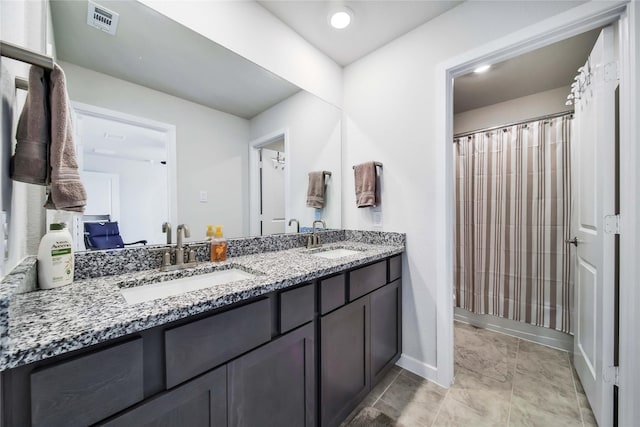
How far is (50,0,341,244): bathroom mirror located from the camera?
103cm

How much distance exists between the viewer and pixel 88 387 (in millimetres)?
568

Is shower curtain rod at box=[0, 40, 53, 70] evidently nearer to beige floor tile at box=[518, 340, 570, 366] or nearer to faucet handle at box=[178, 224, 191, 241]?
faucet handle at box=[178, 224, 191, 241]

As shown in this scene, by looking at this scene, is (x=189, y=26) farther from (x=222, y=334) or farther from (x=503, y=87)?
(x=503, y=87)

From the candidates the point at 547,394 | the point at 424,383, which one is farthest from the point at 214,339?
the point at 547,394

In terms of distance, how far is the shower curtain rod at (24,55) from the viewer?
1.84 feet

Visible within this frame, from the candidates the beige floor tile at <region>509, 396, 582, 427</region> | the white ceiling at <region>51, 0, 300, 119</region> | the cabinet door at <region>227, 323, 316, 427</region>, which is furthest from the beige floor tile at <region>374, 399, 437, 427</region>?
the white ceiling at <region>51, 0, 300, 119</region>

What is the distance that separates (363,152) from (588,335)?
1826 millimetres

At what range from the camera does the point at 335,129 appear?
216cm

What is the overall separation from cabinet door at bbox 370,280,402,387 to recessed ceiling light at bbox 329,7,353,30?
1778 millimetres

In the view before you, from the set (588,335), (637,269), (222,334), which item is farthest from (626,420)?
(222,334)

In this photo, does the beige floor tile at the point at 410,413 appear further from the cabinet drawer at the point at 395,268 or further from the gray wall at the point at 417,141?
the cabinet drawer at the point at 395,268

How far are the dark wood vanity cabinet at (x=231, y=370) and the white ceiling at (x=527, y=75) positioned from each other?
1.93 metres

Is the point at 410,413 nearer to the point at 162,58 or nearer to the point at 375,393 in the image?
the point at 375,393

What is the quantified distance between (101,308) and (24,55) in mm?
654
